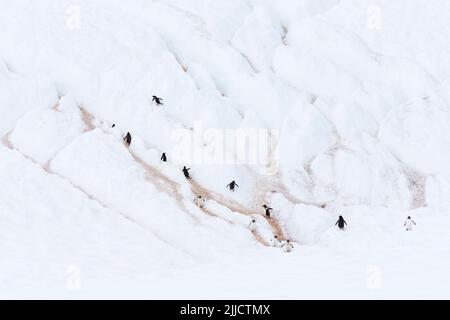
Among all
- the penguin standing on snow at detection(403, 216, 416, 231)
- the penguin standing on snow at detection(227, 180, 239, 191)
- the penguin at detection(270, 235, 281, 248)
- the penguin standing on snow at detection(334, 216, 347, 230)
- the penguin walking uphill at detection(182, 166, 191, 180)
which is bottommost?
the penguin at detection(270, 235, 281, 248)

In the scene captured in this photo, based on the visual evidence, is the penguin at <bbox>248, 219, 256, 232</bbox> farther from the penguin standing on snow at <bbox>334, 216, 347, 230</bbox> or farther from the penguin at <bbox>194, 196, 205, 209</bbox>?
the penguin standing on snow at <bbox>334, 216, 347, 230</bbox>

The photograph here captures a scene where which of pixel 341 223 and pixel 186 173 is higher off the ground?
→ pixel 186 173

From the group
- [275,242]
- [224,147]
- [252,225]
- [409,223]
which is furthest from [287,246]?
[224,147]

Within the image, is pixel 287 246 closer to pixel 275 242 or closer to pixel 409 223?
pixel 275 242

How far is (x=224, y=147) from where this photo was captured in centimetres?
3503

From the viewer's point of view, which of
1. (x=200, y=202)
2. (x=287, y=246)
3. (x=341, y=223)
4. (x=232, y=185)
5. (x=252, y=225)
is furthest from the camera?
(x=232, y=185)

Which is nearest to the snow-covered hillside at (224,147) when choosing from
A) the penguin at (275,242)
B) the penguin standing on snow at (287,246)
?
the penguin at (275,242)

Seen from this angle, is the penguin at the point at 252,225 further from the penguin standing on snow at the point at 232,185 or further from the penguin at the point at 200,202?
the penguin standing on snow at the point at 232,185

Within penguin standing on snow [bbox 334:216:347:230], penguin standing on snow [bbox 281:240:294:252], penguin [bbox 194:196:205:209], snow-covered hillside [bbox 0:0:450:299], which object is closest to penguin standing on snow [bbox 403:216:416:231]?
snow-covered hillside [bbox 0:0:450:299]

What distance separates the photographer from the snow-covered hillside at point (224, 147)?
82.2 feet

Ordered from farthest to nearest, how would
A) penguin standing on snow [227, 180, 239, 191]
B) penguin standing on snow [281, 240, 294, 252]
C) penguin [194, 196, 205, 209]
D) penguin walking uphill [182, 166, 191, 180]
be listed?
penguin walking uphill [182, 166, 191, 180]
penguin standing on snow [227, 180, 239, 191]
penguin [194, 196, 205, 209]
penguin standing on snow [281, 240, 294, 252]

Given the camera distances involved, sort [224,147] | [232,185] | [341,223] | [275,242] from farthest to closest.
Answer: [224,147] → [232,185] → [341,223] → [275,242]

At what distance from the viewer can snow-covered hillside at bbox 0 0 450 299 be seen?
25.1 meters

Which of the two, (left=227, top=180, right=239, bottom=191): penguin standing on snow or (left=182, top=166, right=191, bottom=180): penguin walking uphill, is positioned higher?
(left=182, top=166, right=191, bottom=180): penguin walking uphill
